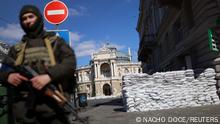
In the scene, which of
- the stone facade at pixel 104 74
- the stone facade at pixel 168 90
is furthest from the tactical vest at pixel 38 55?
the stone facade at pixel 104 74

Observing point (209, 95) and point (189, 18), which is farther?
point (189, 18)

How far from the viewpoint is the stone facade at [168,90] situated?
51.8 ft

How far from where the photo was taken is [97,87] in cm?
10800

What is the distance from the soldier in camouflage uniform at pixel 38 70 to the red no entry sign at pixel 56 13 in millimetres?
4149

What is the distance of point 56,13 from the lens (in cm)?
747

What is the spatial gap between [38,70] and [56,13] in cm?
460

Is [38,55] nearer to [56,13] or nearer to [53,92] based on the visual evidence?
[53,92]

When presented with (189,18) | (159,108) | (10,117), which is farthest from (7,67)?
(189,18)

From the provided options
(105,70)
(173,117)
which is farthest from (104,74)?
(173,117)

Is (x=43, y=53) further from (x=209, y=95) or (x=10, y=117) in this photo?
(x=209, y=95)

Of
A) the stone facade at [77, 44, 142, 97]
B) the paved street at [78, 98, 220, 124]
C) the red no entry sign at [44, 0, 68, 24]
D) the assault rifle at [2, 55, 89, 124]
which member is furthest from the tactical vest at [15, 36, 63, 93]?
the stone facade at [77, 44, 142, 97]

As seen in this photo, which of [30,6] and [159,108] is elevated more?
[30,6]

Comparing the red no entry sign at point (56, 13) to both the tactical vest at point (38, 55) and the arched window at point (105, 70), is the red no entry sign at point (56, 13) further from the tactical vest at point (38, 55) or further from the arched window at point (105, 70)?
the arched window at point (105, 70)

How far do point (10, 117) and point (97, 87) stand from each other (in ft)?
345
